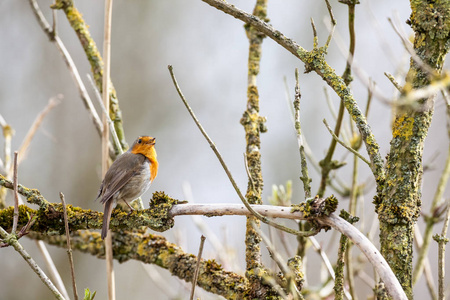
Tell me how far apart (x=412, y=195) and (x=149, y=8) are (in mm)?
8089

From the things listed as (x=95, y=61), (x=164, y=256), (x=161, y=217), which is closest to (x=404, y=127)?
(x=161, y=217)

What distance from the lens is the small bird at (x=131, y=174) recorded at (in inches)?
103

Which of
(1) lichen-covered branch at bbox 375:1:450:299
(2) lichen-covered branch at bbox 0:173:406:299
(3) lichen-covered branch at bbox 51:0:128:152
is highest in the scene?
(3) lichen-covered branch at bbox 51:0:128:152

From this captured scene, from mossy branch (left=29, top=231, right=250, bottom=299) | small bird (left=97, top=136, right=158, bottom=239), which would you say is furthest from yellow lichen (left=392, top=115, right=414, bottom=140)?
small bird (left=97, top=136, right=158, bottom=239)

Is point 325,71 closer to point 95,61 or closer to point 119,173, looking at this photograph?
point 95,61

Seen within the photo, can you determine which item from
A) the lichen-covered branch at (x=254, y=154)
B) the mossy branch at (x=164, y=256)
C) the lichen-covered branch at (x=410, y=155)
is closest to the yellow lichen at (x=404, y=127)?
the lichen-covered branch at (x=410, y=155)

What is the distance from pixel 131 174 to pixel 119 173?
13 centimetres

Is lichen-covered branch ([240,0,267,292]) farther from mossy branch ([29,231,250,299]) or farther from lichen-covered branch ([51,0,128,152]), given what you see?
lichen-covered branch ([51,0,128,152])

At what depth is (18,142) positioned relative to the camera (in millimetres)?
7488

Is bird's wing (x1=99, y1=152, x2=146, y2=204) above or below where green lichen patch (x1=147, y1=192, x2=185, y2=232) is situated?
above

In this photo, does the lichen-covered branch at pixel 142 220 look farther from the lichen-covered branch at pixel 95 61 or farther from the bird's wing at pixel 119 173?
the lichen-covered branch at pixel 95 61

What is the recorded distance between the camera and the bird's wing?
101 inches

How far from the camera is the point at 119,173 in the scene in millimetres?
2783

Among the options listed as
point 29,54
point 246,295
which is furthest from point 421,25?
point 29,54
